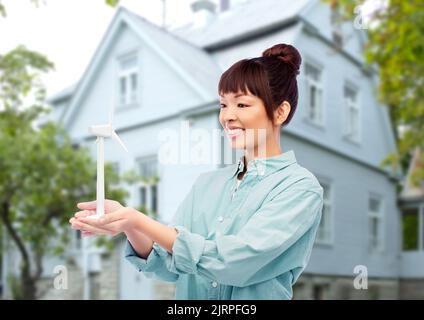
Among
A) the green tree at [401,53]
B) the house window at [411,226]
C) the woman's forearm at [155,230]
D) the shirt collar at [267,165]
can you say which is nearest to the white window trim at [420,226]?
the house window at [411,226]

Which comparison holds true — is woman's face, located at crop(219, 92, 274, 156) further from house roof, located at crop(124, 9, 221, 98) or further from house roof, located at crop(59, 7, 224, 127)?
house roof, located at crop(124, 9, 221, 98)

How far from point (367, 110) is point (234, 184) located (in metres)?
7.12

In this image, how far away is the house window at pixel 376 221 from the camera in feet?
24.8


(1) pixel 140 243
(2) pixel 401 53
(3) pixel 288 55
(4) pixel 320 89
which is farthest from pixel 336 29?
(1) pixel 140 243

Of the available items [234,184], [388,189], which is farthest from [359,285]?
[388,189]

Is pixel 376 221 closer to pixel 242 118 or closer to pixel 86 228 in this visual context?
pixel 242 118

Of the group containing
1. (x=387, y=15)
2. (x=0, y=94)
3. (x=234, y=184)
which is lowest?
(x=234, y=184)

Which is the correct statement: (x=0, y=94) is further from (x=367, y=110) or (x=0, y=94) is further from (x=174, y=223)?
(x=174, y=223)

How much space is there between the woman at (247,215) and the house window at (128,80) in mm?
5270

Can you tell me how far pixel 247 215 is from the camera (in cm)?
60

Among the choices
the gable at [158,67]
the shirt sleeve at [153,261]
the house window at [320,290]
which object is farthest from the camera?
the house window at [320,290]

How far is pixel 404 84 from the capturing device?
5609mm

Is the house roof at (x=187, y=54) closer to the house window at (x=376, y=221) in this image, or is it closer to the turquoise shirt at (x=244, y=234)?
the house window at (x=376, y=221)

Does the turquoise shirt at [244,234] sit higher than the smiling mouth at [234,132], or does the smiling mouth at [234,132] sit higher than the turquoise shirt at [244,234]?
the smiling mouth at [234,132]
